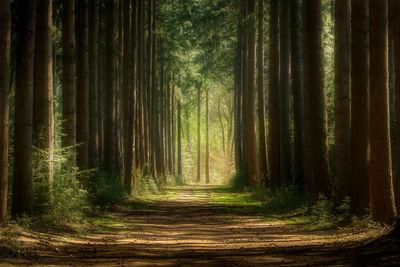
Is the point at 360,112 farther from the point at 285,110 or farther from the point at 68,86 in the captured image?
Result: the point at 285,110

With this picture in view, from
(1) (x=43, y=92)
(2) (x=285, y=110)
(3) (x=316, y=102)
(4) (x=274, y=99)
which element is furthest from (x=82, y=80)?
(4) (x=274, y=99)

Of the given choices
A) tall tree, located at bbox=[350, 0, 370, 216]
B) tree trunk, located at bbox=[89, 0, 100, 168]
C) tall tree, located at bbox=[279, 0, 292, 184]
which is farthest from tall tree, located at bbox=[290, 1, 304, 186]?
tall tree, located at bbox=[350, 0, 370, 216]

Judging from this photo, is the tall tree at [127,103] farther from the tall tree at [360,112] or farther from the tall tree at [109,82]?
the tall tree at [360,112]

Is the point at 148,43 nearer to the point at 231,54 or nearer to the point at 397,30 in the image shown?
the point at 231,54

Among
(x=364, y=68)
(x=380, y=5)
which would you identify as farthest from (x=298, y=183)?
(x=380, y=5)

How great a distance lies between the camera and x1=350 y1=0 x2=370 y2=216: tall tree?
12008mm

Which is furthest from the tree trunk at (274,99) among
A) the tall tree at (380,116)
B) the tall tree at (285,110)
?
the tall tree at (380,116)

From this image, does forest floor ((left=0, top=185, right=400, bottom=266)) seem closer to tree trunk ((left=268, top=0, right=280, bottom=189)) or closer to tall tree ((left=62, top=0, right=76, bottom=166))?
tall tree ((left=62, top=0, right=76, bottom=166))

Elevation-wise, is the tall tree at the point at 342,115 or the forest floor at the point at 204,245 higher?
the tall tree at the point at 342,115

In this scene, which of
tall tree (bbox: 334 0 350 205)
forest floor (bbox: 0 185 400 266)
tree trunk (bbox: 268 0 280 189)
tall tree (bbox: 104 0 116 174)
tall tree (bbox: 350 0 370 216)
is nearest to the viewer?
forest floor (bbox: 0 185 400 266)

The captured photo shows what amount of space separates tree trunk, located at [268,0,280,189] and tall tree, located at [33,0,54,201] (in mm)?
12020

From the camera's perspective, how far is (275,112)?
23.2m

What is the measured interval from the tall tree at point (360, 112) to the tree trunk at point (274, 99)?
35.3ft

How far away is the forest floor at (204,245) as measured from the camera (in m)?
8.19
